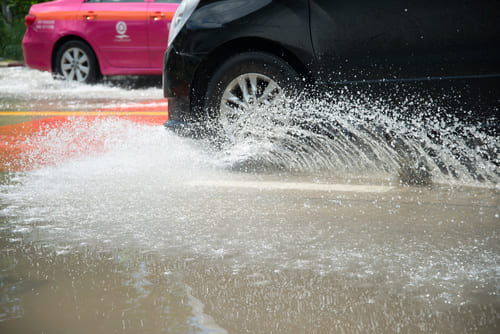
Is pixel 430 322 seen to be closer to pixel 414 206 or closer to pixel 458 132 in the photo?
pixel 414 206

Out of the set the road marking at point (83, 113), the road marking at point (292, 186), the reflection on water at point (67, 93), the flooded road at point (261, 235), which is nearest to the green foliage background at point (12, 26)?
the reflection on water at point (67, 93)

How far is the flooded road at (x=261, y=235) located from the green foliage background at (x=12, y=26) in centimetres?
1445

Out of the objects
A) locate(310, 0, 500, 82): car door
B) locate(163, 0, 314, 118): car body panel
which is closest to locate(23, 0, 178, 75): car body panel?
locate(163, 0, 314, 118): car body panel

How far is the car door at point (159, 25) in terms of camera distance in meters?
11.0

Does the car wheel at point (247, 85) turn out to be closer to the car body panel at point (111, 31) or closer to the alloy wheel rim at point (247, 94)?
the alloy wheel rim at point (247, 94)

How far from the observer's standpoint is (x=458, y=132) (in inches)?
184

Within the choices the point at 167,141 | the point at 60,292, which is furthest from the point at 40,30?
the point at 60,292

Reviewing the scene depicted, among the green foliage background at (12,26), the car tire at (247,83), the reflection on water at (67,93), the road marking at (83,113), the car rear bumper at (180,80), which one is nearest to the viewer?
the car tire at (247,83)

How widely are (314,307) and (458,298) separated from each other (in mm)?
574

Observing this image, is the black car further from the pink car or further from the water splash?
the pink car

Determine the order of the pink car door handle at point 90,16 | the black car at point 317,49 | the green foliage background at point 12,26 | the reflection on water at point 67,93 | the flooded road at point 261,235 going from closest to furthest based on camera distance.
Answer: the flooded road at point 261,235 → the black car at point 317,49 → the reflection on water at point 67,93 → the pink car door handle at point 90,16 → the green foliage background at point 12,26

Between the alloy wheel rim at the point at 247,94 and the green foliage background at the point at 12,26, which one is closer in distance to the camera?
the alloy wheel rim at the point at 247,94

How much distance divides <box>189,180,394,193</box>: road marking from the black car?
0.72 metres

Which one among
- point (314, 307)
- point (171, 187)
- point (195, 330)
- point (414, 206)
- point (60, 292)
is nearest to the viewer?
point (195, 330)
